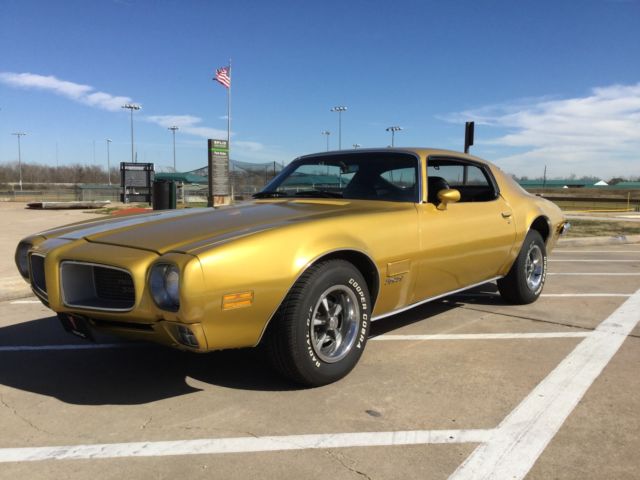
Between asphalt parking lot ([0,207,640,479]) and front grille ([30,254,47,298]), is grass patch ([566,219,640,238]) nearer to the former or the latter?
asphalt parking lot ([0,207,640,479])

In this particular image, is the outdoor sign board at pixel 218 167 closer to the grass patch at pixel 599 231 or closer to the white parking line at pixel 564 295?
the grass patch at pixel 599 231

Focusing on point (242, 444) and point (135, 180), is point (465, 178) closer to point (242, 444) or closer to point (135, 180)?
point (242, 444)

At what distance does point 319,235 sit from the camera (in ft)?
10.1

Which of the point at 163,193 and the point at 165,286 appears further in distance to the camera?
the point at 163,193

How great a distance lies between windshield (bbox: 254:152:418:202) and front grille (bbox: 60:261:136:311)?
188 centimetres

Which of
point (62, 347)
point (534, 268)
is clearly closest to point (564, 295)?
point (534, 268)

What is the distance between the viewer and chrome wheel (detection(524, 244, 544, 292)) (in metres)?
5.34

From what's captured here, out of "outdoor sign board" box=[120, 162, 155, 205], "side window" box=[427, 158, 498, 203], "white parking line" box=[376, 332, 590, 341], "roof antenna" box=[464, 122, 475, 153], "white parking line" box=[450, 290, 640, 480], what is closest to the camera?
"white parking line" box=[450, 290, 640, 480]

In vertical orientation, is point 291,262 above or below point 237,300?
above

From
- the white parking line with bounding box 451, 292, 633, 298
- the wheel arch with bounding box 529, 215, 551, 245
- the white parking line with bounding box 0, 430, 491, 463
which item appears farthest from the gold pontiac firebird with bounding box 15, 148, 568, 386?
the white parking line with bounding box 451, 292, 633, 298

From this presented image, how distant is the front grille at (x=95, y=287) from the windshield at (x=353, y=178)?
1881 mm

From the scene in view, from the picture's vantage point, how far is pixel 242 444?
8.25 feet

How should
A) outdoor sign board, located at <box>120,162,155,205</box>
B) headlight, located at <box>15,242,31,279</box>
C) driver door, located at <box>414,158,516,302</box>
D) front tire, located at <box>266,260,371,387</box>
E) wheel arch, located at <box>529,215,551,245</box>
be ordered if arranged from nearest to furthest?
front tire, located at <box>266,260,371,387</box>, headlight, located at <box>15,242,31,279</box>, driver door, located at <box>414,158,516,302</box>, wheel arch, located at <box>529,215,551,245</box>, outdoor sign board, located at <box>120,162,155,205</box>

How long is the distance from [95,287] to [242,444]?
49.6 inches
